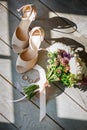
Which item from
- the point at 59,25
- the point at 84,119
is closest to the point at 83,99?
the point at 84,119

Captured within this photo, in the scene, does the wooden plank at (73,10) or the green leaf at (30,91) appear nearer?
the green leaf at (30,91)

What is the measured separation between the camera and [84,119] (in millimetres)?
1717

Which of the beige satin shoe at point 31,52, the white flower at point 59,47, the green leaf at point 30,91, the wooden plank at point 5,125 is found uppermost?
the beige satin shoe at point 31,52

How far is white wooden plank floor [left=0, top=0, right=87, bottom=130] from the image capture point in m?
1.72

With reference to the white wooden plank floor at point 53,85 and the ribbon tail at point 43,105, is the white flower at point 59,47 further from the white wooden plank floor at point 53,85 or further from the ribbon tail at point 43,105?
the ribbon tail at point 43,105

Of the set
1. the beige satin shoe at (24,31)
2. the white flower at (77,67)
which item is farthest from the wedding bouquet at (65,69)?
the beige satin shoe at (24,31)

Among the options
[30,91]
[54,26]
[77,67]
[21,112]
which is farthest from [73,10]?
[21,112]

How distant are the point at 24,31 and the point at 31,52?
0.37 ft

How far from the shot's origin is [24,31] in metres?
1.78

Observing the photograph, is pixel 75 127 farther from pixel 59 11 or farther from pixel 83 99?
pixel 59 11

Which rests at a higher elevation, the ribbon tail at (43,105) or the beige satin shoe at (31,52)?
the beige satin shoe at (31,52)

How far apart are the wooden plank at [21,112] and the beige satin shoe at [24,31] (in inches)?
7.9

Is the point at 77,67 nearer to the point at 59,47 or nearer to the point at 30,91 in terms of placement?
the point at 59,47

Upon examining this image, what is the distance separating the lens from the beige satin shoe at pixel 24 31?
177cm
